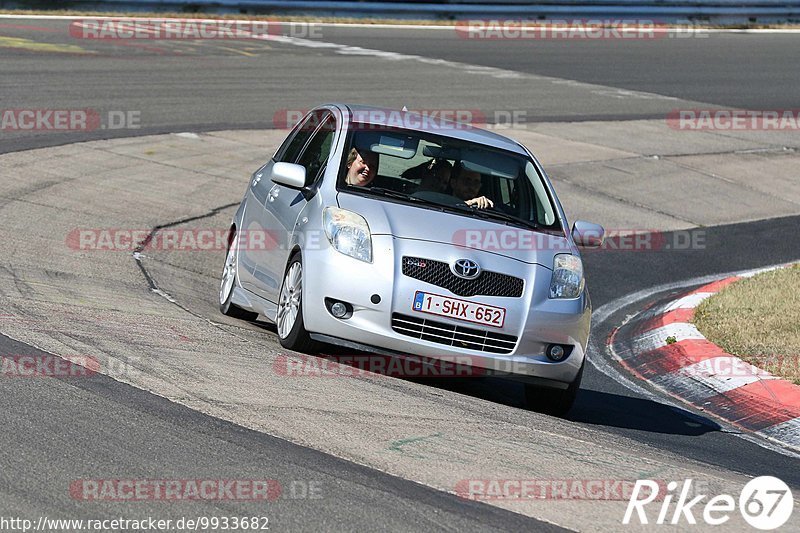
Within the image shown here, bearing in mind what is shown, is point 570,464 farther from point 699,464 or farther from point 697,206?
point 697,206

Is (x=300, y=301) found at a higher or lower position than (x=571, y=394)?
higher

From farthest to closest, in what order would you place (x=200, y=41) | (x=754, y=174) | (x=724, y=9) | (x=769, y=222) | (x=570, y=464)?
(x=724, y=9) < (x=200, y=41) < (x=754, y=174) < (x=769, y=222) < (x=570, y=464)

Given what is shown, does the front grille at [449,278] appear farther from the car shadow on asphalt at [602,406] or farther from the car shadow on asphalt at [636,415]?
the car shadow on asphalt at [636,415]

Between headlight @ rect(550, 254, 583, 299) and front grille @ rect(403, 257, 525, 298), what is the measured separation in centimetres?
41

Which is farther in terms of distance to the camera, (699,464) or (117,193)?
(117,193)

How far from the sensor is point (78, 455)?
523cm

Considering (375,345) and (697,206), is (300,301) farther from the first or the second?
(697,206)

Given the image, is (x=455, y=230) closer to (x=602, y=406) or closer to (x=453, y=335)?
(x=453, y=335)

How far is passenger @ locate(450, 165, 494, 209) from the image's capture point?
840 cm

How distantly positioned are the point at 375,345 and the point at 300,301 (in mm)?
542

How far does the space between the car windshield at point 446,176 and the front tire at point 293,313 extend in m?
0.65

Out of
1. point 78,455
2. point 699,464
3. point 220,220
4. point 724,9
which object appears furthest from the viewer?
point 724,9

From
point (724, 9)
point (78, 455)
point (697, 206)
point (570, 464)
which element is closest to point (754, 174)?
point (697, 206)

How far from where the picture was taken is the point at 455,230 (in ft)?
25.6
